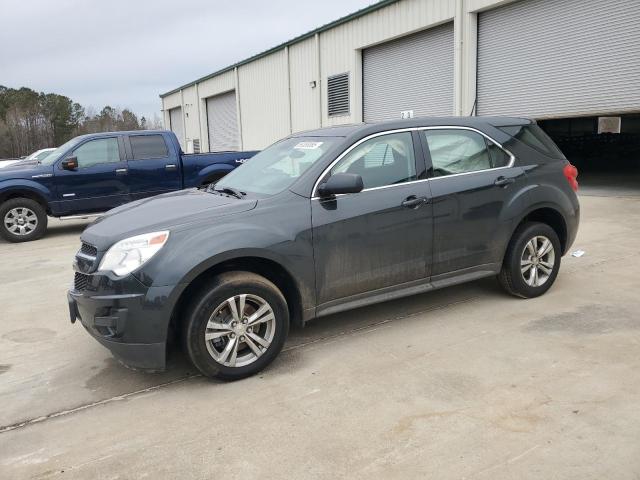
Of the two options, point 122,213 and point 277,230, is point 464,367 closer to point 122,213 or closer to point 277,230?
point 277,230

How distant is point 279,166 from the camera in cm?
455

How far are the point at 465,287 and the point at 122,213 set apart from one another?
3.45m

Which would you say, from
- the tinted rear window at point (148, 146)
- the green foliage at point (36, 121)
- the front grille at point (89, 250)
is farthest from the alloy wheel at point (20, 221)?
the green foliage at point (36, 121)

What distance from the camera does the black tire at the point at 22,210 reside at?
9562mm

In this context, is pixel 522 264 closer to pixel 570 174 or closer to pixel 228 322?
pixel 570 174

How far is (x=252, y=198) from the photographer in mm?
4016

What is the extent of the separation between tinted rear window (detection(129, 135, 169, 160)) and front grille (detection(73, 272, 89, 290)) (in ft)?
22.2

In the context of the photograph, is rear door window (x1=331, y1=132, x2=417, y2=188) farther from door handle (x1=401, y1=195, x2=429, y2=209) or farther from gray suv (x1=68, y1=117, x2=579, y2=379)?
door handle (x1=401, y1=195, x2=429, y2=209)

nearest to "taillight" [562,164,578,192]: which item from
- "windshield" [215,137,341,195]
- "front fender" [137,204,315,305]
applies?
"windshield" [215,137,341,195]

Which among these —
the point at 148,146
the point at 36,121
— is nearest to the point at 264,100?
the point at 148,146

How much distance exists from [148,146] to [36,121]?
7401 centimetres

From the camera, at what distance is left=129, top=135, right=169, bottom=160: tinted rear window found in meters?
10.1

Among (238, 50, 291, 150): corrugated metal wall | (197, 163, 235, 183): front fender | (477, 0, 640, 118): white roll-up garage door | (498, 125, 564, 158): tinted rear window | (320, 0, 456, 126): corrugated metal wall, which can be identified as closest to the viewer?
(498, 125, 564, 158): tinted rear window

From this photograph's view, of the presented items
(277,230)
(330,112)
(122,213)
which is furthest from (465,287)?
(330,112)
